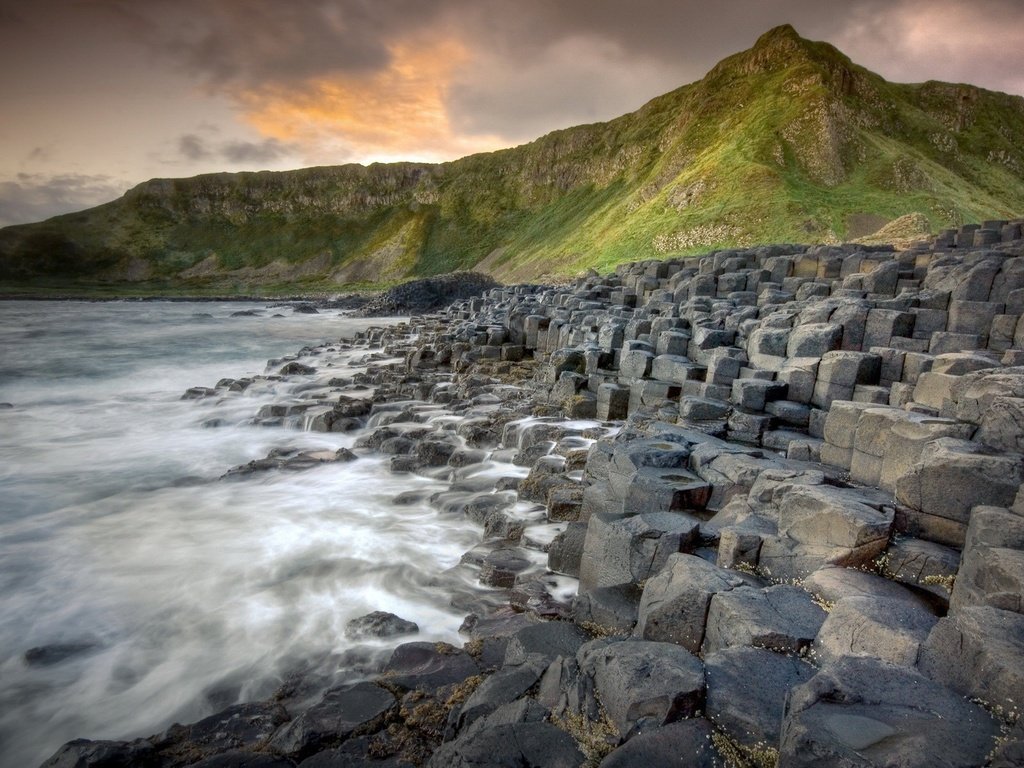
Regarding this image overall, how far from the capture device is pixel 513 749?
3494 mm

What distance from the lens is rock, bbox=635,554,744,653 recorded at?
4629 millimetres

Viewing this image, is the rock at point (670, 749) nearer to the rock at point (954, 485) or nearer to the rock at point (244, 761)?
the rock at point (244, 761)

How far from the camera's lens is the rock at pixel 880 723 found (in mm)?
2734

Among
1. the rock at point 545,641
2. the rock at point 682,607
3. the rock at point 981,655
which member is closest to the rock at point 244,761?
the rock at point 545,641

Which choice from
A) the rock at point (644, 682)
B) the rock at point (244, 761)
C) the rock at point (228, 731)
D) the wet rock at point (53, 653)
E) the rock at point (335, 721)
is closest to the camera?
the rock at point (644, 682)

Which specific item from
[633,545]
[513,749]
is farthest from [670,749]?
[633,545]

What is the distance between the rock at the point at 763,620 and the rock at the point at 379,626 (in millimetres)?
3256

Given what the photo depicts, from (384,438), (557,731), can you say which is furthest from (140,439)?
(557,731)

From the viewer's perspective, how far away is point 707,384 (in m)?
11.1

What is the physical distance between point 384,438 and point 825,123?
2582 inches

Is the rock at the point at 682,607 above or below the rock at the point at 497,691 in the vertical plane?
above

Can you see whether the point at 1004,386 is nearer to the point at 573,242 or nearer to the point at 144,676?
the point at 144,676

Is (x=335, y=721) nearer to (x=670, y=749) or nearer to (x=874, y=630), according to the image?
(x=670, y=749)

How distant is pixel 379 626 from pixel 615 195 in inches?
3852
